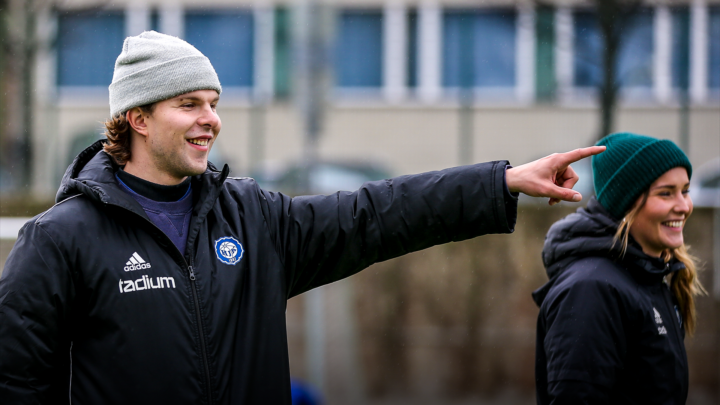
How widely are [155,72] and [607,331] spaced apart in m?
1.77

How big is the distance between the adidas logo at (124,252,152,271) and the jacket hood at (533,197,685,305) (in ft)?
5.08

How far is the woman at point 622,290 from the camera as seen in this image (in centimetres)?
270

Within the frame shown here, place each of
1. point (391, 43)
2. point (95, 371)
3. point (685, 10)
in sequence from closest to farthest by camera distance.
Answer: point (95, 371) → point (685, 10) → point (391, 43)

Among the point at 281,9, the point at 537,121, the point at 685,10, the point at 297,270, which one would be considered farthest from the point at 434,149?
the point at 297,270

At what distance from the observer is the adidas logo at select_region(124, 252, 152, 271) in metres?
2.27

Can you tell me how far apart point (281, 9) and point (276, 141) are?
389 cm

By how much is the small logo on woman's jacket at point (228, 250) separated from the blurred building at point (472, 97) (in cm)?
469

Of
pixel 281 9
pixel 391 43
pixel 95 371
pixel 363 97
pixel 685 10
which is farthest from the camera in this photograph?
pixel 391 43

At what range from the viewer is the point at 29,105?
28.2ft

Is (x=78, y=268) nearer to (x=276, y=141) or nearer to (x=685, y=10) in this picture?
(x=276, y=141)

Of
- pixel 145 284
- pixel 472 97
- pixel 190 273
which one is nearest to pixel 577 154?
pixel 190 273

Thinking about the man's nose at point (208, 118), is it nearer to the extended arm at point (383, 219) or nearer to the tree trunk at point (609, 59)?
the extended arm at point (383, 219)

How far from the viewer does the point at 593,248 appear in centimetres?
293

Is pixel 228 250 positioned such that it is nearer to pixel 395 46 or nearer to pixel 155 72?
pixel 155 72
